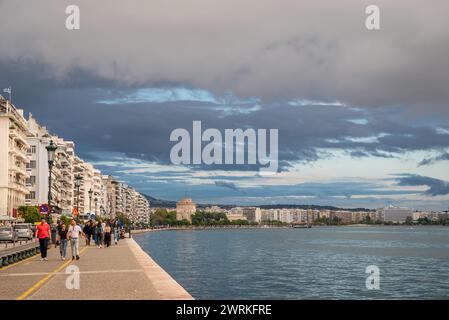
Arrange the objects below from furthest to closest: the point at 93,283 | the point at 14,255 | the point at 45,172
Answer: the point at 45,172 → the point at 14,255 → the point at 93,283

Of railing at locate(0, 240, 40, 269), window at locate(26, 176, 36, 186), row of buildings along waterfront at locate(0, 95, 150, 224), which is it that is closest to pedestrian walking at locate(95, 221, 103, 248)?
railing at locate(0, 240, 40, 269)

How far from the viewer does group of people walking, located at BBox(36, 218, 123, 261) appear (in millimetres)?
28562

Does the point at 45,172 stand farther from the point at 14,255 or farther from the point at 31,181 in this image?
the point at 14,255

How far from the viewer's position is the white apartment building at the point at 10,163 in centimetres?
8550

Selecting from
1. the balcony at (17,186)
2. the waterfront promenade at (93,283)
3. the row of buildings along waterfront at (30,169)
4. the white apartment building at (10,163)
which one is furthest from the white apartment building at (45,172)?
the waterfront promenade at (93,283)

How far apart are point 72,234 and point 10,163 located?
209ft

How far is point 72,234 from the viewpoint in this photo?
1122 inches

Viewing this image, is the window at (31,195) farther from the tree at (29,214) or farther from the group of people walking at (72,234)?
the group of people walking at (72,234)

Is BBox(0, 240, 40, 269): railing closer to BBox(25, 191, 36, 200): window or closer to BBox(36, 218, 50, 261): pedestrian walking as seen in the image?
BBox(36, 218, 50, 261): pedestrian walking

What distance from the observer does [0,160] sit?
86.6 meters

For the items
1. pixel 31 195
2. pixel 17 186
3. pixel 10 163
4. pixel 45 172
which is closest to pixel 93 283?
pixel 10 163

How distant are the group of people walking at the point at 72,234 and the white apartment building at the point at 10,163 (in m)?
26.3
